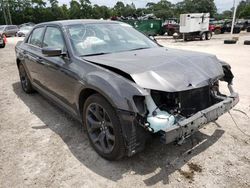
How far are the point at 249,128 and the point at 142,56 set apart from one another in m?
2.02

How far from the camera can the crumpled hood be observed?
9.04 ft

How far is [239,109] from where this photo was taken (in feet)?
15.2

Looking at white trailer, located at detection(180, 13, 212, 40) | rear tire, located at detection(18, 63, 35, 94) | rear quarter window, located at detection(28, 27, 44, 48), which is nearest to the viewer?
rear quarter window, located at detection(28, 27, 44, 48)

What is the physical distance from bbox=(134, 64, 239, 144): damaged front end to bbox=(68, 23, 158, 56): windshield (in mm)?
1293

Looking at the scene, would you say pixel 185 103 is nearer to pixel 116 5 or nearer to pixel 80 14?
pixel 80 14

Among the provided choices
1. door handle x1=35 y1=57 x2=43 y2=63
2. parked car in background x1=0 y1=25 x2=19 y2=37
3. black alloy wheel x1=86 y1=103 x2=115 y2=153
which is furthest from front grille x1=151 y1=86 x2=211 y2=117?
parked car in background x1=0 y1=25 x2=19 y2=37

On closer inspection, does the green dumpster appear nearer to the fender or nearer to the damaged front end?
the damaged front end

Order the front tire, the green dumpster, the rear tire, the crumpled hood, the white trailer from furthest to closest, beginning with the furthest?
the green dumpster
the white trailer
the rear tire
the front tire
the crumpled hood

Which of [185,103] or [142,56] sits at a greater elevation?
[142,56]

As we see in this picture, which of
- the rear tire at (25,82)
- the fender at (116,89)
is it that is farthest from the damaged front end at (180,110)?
the rear tire at (25,82)

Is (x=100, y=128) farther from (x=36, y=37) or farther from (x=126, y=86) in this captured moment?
(x=36, y=37)

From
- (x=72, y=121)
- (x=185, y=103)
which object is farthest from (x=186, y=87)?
(x=72, y=121)

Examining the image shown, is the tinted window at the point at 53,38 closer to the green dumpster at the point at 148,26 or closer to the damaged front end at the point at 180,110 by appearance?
the damaged front end at the point at 180,110

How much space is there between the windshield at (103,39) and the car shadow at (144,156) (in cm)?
128
